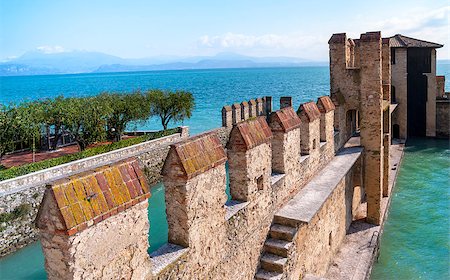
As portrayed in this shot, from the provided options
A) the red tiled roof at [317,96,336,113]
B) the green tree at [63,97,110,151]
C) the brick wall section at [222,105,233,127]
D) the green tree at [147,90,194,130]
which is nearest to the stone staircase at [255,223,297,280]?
the red tiled roof at [317,96,336,113]

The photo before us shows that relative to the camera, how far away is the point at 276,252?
7.54 m

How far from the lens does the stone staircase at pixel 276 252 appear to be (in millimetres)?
7215

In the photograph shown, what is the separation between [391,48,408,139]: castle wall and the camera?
1232 inches

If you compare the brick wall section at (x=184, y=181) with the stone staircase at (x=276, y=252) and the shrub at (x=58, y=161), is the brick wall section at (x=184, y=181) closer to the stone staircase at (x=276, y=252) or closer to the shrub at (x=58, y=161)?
the stone staircase at (x=276, y=252)

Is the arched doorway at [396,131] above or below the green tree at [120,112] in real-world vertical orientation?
below

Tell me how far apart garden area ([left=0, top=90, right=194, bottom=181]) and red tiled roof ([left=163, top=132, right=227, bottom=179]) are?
12.4 metres

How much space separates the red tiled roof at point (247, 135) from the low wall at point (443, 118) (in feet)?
102

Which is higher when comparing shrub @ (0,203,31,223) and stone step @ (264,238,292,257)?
stone step @ (264,238,292,257)

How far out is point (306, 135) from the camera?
32.0 feet

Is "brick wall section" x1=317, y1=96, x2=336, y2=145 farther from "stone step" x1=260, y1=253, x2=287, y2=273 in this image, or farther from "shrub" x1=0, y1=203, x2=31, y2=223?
"shrub" x1=0, y1=203, x2=31, y2=223

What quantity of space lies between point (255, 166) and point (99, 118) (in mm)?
19474

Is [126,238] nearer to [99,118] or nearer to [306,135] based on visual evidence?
[306,135]

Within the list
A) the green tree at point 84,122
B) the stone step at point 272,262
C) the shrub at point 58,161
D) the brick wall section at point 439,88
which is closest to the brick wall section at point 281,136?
the stone step at point 272,262

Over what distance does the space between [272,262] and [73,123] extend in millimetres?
19513
